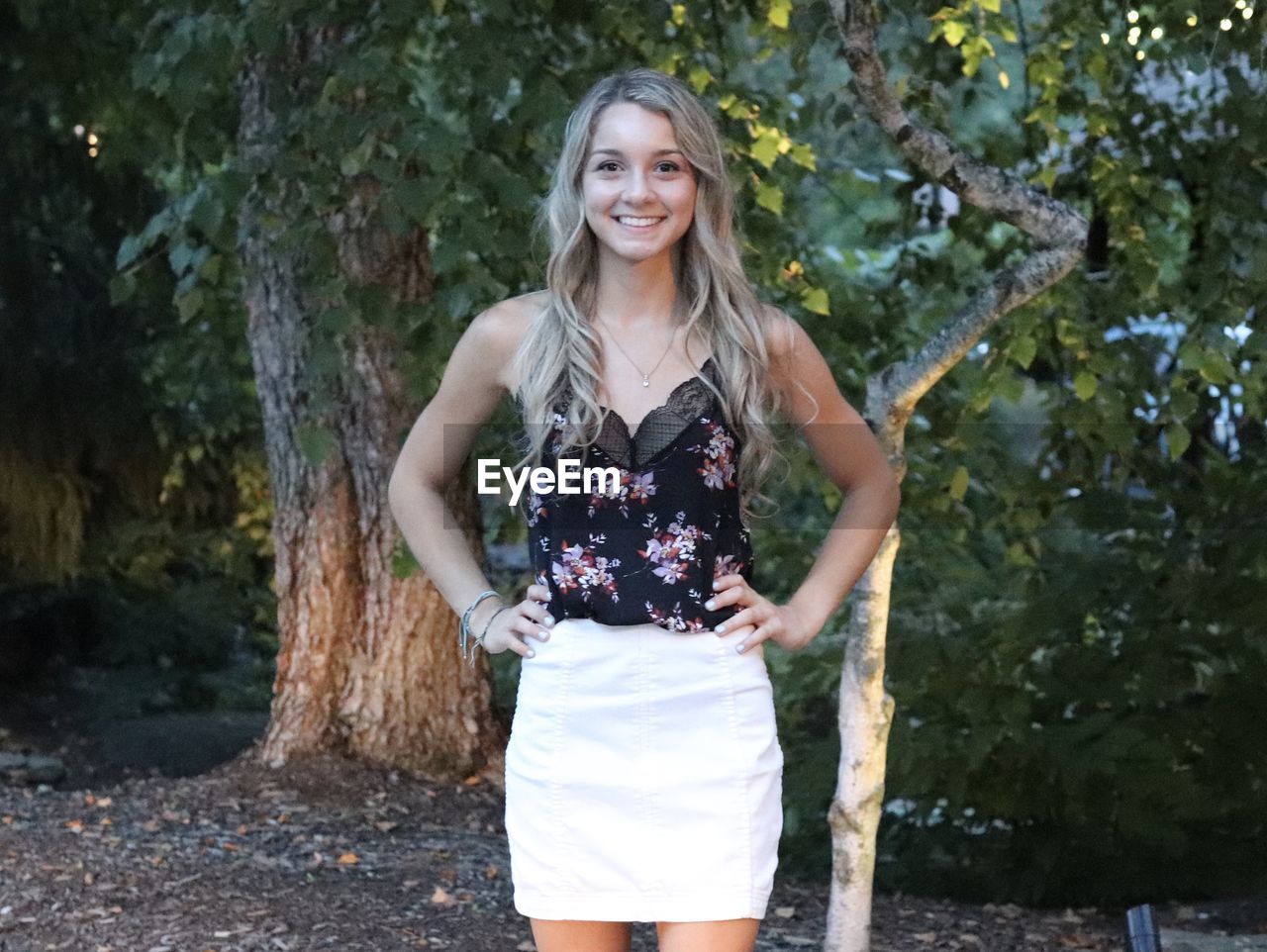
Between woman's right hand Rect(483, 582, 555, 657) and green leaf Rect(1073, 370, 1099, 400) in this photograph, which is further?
green leaf Rect(1073, 370, 1099, 400)

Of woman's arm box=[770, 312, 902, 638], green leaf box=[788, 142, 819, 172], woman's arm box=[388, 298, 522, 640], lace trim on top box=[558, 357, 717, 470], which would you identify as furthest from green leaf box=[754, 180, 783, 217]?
lace trim on top box=[558, 357, 717, 470]

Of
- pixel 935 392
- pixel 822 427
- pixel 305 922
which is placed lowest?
pixel 305 922

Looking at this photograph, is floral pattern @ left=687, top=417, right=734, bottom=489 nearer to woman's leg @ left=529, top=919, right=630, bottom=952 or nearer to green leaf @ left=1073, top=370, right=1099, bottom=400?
woman's leg @ left=529, top=919, right=630, bottom=952

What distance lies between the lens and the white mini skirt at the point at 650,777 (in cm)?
218

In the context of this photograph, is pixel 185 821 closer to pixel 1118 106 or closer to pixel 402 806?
pixel 402 806

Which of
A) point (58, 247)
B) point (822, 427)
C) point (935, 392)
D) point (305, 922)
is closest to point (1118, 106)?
point (935, 392)

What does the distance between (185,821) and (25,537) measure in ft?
11.0

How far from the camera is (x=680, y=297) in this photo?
7.80 feet

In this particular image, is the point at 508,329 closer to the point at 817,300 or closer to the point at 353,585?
the point at 817,300

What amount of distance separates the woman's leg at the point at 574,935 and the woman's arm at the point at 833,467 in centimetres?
51

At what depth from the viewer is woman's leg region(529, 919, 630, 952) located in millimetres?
2252

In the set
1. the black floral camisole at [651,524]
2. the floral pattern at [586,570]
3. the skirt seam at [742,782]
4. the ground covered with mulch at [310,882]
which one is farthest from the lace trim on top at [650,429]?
the ground covered with mulch at [310,882]

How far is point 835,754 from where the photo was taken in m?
4.86

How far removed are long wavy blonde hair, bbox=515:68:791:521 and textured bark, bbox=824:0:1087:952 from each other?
937mm
